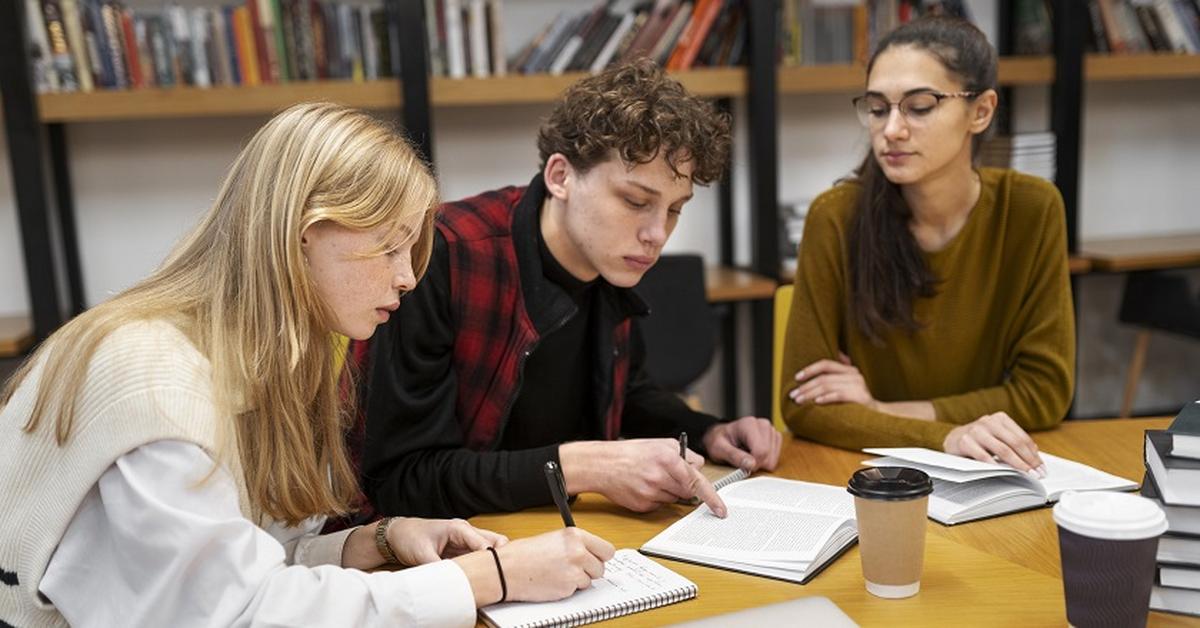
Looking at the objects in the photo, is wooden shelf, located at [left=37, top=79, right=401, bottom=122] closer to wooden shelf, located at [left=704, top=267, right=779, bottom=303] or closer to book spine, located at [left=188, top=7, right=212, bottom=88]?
book spine, located at [left=188, top=7, right=212, bottom=88]

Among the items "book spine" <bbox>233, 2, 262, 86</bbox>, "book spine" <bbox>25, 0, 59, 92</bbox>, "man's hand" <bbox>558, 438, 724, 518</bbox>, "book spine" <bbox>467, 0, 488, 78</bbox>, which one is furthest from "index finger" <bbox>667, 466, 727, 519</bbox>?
"book spine" <bbox>25, 0, 59, 92</bbox>

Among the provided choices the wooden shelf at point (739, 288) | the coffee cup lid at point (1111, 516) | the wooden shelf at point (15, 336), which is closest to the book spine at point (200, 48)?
the wooden shelf at point (15, 336)

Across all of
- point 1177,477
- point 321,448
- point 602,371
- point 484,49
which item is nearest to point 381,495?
point 321,448

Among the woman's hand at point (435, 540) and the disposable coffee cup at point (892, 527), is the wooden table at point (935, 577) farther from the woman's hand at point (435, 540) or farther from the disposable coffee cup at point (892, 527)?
the woman's hand at point (435, 540)

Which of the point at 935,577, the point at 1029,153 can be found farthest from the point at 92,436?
the point at 1029,153

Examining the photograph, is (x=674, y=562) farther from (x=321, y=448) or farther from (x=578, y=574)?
(x=321, y=448)

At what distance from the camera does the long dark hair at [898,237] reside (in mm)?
1943

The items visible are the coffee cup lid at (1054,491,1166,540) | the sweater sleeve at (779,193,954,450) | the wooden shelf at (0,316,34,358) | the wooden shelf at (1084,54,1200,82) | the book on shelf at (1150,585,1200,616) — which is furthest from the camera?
the wooden shelf at (1084,54,1200,82)

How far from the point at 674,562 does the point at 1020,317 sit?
987 mm

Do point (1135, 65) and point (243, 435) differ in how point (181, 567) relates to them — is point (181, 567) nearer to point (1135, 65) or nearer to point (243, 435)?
point (243, 435)

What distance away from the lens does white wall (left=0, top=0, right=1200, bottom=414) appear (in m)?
3.47

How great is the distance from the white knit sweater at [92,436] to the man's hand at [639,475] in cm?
46

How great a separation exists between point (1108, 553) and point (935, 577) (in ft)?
0.81

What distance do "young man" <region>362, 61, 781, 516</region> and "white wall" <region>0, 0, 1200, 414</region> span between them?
73.2 inches
